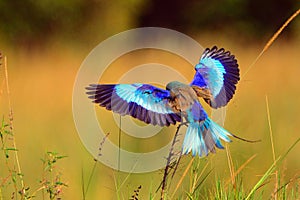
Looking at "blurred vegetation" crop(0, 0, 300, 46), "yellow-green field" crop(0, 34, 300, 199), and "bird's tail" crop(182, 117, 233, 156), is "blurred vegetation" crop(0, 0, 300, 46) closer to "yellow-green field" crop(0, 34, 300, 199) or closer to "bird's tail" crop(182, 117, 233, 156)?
"yellow-green field" crop(0, 34, 300, 199)

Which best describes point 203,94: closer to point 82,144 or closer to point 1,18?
point 82,144

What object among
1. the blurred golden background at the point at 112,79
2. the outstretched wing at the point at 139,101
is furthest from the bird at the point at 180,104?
the blurred golden background at the point at 112,79

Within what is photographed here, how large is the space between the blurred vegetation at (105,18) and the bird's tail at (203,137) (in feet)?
31.0

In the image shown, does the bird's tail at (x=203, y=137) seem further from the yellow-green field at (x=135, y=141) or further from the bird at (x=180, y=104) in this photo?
the yellow-green field at (x=135, y=141)

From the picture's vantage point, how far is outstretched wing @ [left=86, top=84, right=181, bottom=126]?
2.74 m

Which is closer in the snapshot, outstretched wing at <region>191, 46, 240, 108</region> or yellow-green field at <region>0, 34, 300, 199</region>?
outstretched wing at <region>191, 46, 240, 108</region>

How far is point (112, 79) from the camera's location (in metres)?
8.72

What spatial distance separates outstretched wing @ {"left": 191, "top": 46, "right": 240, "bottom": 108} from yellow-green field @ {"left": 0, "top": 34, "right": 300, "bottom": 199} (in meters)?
0.07

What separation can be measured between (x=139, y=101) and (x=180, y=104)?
0.19 meters

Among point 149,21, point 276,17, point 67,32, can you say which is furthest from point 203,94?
point 149,21


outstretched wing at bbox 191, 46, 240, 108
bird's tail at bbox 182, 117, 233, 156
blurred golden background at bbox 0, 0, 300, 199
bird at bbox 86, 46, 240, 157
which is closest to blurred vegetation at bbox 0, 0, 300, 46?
blurred golden background at bbox 0, 0, 300, 199

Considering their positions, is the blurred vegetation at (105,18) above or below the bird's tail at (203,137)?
above

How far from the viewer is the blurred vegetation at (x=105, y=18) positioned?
12.7 metres

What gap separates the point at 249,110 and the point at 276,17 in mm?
9972
